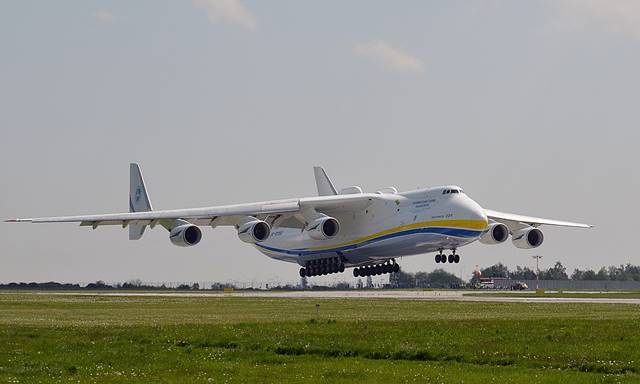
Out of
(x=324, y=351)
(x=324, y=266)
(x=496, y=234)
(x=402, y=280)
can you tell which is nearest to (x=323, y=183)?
(x=324, y=266)

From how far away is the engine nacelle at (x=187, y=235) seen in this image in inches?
2312

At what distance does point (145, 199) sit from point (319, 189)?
1243 cm

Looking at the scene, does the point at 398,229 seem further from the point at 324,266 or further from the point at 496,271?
the point at 496,271

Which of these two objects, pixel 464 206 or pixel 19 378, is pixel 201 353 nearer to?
pixel 19 378

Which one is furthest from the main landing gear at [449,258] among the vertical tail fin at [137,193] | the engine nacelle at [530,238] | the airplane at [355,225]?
the vertical tail fin at [137,193]

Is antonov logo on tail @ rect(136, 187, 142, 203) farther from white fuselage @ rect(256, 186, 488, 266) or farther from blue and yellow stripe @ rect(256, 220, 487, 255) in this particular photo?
blue and yellow stripe @ rect(256, 220, 487, 255)

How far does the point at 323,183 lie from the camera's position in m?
73.6

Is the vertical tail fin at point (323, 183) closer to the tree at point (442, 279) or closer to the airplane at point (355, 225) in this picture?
the airplane at point (355, 225)

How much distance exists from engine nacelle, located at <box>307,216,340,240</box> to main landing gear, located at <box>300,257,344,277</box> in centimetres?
534

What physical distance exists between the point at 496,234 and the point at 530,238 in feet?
9.10

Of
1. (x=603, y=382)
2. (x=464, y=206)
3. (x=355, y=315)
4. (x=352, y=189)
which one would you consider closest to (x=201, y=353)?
(x=603, y=382)

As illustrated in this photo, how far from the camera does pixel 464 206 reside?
56.9 meters

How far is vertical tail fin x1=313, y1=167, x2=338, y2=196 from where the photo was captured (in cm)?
7268

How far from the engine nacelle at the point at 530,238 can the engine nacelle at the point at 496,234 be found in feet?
6.52
